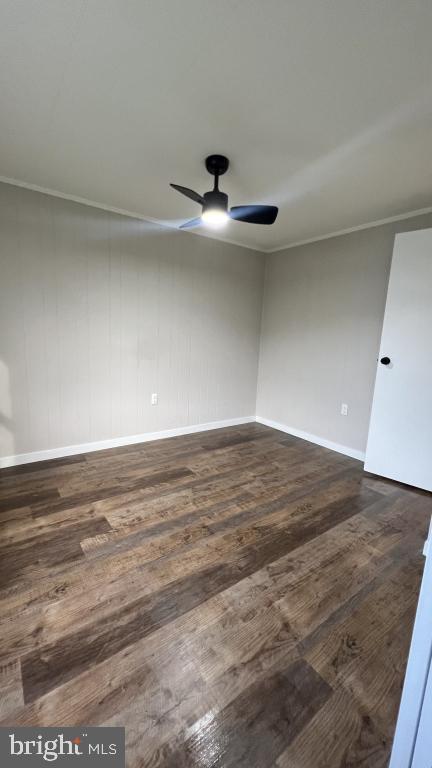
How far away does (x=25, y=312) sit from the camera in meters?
2.61

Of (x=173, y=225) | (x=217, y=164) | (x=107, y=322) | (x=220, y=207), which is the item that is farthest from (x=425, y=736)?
(x=173, y=225)

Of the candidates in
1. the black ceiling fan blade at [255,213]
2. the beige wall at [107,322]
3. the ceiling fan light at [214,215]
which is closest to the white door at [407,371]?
the black ceiling fan blade at [255,213]

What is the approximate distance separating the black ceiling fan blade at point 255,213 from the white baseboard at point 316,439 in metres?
2.44

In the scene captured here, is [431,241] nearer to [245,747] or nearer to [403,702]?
[403,702]

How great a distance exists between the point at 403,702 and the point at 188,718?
26.8 inches

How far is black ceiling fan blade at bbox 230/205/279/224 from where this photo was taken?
6.65 ft

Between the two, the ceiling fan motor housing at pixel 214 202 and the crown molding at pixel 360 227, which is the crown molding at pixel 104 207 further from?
the ceiling fan motor housing at pixel 214 202

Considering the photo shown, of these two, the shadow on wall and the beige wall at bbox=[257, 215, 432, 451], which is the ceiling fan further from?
the shadow on wall

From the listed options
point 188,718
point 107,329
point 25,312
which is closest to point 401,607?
point 188,718

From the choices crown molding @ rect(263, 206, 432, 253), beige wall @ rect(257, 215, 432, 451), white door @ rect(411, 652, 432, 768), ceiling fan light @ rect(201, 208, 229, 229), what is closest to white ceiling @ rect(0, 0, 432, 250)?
crown molding @ rect(263, 206, 432, 253)

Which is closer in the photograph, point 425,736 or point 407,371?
point 425,736

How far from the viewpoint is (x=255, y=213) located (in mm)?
2074

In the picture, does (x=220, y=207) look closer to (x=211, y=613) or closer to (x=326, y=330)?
(x=326, y=330)

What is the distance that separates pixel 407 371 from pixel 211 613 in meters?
2.37
